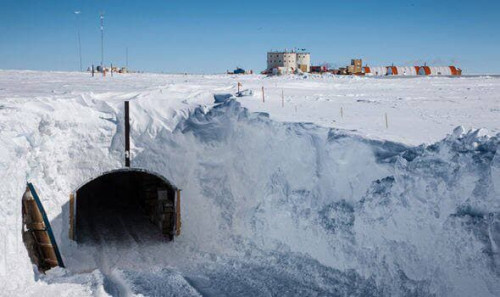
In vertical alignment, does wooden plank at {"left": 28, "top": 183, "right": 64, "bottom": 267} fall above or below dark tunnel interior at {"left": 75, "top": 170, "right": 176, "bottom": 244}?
above

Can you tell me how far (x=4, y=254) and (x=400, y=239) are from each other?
8.15 metres

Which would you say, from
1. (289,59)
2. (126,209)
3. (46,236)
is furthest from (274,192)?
(289,59)

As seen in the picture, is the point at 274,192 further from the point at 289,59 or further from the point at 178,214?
the point at 289,59

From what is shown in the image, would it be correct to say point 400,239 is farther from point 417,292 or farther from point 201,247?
point 201,247

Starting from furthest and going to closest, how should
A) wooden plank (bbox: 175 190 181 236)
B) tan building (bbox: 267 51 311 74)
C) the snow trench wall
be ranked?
tan building (bbox: 267 51 311 74) < wooden plank (bbox: 175 190 181 236) < the snow trench wall

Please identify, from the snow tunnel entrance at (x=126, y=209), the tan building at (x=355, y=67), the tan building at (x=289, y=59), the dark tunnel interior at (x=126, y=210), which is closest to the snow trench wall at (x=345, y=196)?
the snow tunnel entrance at (x=126, y=209)

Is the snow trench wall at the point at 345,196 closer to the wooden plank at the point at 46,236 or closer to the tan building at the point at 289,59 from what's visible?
the wooden plank at the point at 46,236

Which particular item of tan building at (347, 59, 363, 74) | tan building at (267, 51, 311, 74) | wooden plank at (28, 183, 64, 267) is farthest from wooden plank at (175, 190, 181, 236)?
tan building at (267, 51, 311, 74)

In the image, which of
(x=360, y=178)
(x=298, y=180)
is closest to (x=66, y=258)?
(x=298, y=180)

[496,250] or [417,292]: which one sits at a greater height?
[496,250]

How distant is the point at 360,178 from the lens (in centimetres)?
1180

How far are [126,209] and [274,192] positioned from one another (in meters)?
9.24

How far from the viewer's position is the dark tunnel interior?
16766 millimetres

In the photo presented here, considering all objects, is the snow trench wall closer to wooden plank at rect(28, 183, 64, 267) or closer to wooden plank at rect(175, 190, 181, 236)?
wooden plank at rect(175, 190, 181, 236)
